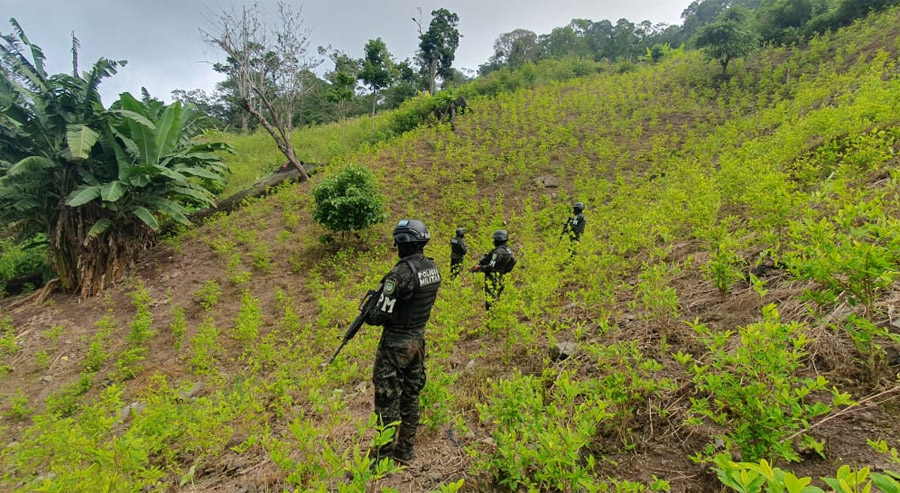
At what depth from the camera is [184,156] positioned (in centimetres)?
899

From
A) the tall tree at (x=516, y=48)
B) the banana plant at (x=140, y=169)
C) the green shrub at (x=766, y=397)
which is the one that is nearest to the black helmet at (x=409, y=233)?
the green shrub at (x=766, y=397)

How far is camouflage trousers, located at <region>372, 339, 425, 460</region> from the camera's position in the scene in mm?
2885

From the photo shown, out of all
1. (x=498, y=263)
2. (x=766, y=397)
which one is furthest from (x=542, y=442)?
(x=498, y=263)

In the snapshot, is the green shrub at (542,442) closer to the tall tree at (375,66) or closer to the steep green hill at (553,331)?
the steep green hill at (553,331)

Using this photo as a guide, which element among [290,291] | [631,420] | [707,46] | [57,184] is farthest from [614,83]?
[57,184]

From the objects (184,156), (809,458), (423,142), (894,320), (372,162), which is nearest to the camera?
(809,458)

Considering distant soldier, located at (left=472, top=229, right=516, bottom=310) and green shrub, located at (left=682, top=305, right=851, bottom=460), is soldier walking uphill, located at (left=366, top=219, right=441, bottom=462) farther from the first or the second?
distant soldier, located at (left=472, top=229, right=516, bottom=310)

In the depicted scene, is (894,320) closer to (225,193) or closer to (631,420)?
(631,420)

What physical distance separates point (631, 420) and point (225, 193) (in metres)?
15.6

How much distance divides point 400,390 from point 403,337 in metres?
0.42

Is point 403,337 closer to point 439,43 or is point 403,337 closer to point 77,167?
point 77,167

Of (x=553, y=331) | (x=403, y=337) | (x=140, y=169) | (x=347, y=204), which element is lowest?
(x=553, y=331)

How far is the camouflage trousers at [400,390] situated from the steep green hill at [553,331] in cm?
17

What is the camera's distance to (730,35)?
45.3ft
